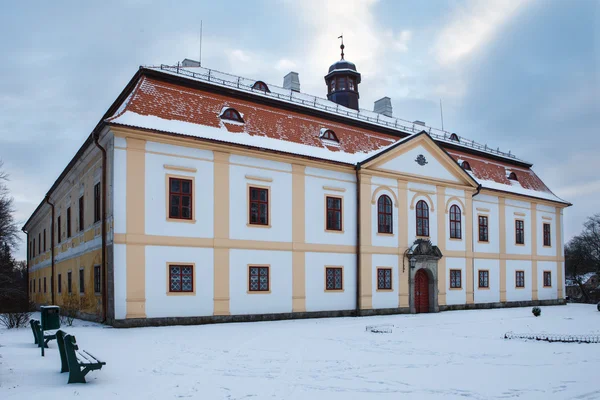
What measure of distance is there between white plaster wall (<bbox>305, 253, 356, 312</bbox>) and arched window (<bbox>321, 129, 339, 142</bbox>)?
517 centimetres

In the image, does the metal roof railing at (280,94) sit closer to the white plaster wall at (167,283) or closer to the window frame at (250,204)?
the window frame at (250,204)

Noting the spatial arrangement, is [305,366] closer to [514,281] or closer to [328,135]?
[328,135]

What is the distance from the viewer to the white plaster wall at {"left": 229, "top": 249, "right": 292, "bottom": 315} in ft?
66.3

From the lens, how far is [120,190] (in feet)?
59.2

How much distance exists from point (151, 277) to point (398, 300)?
11877 millimetres

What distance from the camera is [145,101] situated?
19.2m

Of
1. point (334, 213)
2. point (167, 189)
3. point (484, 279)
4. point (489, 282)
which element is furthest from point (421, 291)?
point (167, 189)

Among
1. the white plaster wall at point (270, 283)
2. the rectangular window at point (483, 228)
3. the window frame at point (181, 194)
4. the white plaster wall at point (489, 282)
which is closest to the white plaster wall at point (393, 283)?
the white plaster wall at point (270, 283)

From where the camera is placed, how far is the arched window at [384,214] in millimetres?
25094

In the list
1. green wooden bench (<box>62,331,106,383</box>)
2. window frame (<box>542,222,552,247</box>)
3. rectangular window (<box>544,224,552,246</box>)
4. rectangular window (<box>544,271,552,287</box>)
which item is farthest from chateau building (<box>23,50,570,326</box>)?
green wooden bench (<box>62,331,106,383</box>)

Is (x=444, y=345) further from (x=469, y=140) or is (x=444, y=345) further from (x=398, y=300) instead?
(x=469, y=140)

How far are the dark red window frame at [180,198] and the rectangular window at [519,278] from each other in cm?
2099

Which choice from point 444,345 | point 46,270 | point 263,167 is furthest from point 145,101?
point 46,270

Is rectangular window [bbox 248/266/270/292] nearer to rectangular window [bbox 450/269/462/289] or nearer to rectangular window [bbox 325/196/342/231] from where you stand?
rectangular window [bbox 325/196/342/231]
